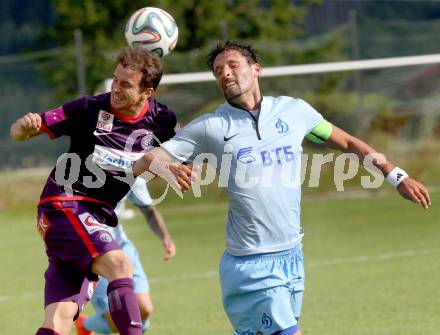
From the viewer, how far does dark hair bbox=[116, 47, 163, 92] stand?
20.1ft

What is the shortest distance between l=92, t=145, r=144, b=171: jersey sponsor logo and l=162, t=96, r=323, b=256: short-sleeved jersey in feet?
2.12

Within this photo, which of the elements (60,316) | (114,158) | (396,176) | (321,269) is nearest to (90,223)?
(114,158)

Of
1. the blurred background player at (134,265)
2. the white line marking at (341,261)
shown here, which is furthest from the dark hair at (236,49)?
the white line marking at (341,261)

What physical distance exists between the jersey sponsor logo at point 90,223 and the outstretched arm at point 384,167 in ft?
4.45

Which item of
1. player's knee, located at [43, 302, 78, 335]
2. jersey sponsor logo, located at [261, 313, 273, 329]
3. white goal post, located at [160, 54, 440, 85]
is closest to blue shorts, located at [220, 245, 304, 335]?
jersey sponsor logo, located at [261, 313, 273, 329]

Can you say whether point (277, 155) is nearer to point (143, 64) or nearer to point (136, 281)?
point (143, 64)

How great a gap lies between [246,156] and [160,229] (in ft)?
6.31

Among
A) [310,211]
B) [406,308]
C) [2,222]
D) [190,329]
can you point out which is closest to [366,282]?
[406,308]

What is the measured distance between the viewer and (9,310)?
916cm

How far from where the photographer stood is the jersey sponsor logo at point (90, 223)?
6043 millimetres

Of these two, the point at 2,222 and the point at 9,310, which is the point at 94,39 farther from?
the point at 9,310

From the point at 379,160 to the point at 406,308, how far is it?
8.09 ft

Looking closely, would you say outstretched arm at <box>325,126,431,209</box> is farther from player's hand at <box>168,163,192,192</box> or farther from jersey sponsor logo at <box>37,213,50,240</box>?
jersey sponsor logo at <box>37,213,50,240</box>

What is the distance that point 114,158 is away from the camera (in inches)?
246
